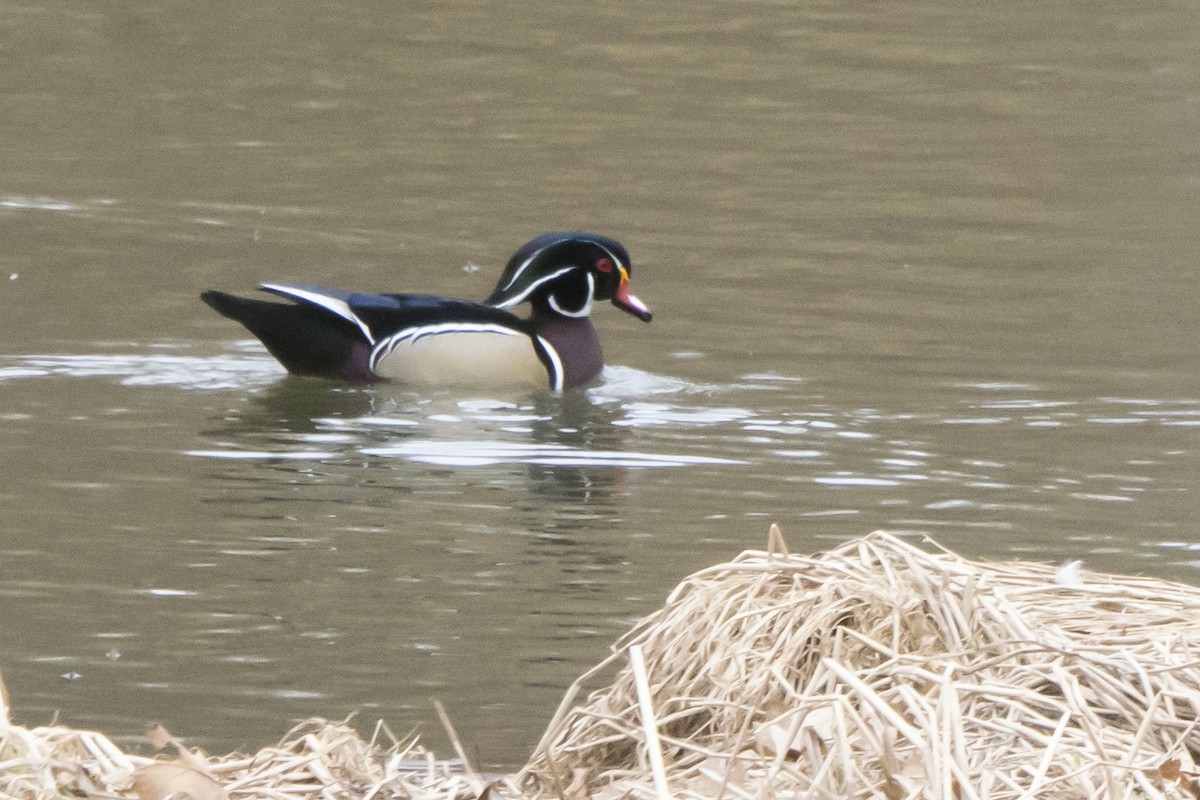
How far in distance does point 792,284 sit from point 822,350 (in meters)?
1.31

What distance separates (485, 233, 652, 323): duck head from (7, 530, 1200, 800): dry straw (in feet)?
20.9

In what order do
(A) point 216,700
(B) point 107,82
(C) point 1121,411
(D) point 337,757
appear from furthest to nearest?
(B) point 107,82 → (C) point 1121,411 → (A) point 216,700 → (D) point 337,757

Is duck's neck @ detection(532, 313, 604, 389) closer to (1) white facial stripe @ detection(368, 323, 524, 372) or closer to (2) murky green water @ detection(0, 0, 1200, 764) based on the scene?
(2) murky green water @ detection(0, 0, 1200, 764)

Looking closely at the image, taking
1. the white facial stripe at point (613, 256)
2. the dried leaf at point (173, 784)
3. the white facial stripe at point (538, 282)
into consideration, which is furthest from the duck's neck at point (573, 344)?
the dried leaf at point (173, 784)

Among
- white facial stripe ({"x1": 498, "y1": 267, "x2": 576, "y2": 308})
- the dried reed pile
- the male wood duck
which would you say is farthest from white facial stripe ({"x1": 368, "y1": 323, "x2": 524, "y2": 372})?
the dried reed pile

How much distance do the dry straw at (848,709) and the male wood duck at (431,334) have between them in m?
5.98

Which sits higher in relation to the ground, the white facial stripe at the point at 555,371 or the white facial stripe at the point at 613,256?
the white facial stripe at the point at 613,256

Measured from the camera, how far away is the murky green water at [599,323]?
6.67m

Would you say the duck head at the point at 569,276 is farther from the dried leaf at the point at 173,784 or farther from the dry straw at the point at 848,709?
the dried leaf at the point at 173,784

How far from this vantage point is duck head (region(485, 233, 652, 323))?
11.0m

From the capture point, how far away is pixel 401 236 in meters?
13.1

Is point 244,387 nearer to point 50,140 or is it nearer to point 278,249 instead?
point 278,249

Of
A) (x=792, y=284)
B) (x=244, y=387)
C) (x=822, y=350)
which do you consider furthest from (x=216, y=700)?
(x=792, y=284)

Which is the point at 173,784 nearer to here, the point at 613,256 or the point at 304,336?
the point at 304,336
